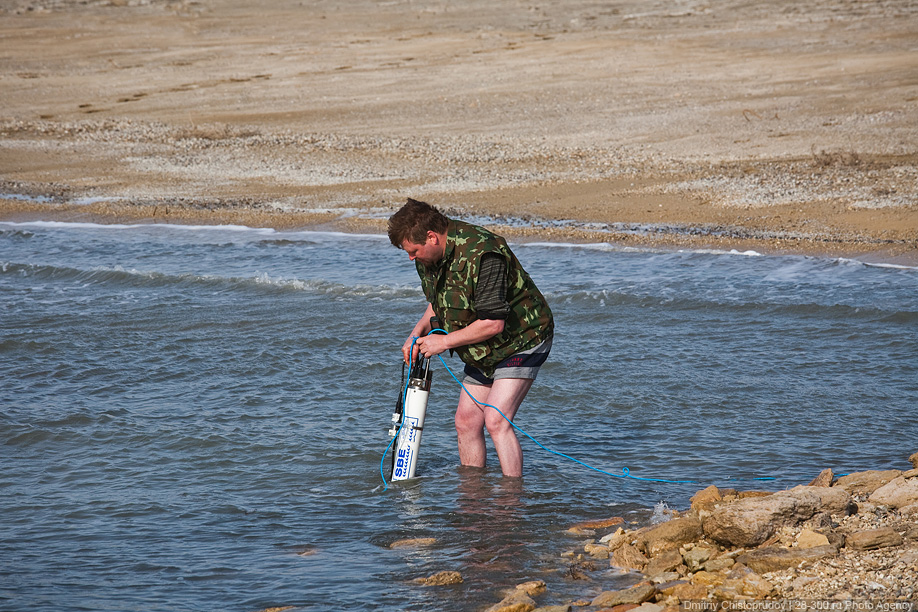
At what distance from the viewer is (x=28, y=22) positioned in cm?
3194

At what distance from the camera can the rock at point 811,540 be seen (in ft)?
14.1

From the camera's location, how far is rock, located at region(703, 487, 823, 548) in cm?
440

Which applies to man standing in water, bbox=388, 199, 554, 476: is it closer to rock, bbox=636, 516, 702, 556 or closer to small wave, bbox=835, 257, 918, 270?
rock, bbox=636, 516, 702, 556

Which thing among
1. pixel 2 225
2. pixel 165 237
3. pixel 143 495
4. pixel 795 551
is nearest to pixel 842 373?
pixel 795 551

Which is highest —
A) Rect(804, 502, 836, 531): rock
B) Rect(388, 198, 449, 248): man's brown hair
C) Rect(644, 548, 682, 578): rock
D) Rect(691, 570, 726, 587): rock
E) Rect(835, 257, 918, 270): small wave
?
Rect(388, 198, 449, 248): man's brown hair

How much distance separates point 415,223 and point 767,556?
2.11m

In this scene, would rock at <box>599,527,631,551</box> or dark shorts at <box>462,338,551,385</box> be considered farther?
dark shorts at <box>462,338,551,385</box>

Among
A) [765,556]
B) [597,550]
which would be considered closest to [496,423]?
[597,550]

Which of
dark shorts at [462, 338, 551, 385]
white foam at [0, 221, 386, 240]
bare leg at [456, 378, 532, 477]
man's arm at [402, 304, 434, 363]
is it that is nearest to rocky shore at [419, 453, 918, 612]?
bare leg at [456, 378, 532, 477]

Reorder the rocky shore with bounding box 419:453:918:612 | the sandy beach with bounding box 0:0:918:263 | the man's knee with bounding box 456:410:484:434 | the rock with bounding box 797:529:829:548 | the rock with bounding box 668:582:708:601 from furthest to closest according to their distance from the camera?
1. the sandy beach with bounding box 0:0:918:263
2. the man's knee with bounding box 456:410:484:434
3. the rock with bounding box 797:529:829:548
4. the rock with bounding box 668:582:708:601
5. the rocky shore with bounding box 419:453:918:612

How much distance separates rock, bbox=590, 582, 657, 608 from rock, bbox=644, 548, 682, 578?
0.77 ft

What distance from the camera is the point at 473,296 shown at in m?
4.76

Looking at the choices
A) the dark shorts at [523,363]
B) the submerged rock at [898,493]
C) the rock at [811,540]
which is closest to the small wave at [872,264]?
the submerged rock at [898,493]

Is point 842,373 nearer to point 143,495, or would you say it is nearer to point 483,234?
point 483,234
